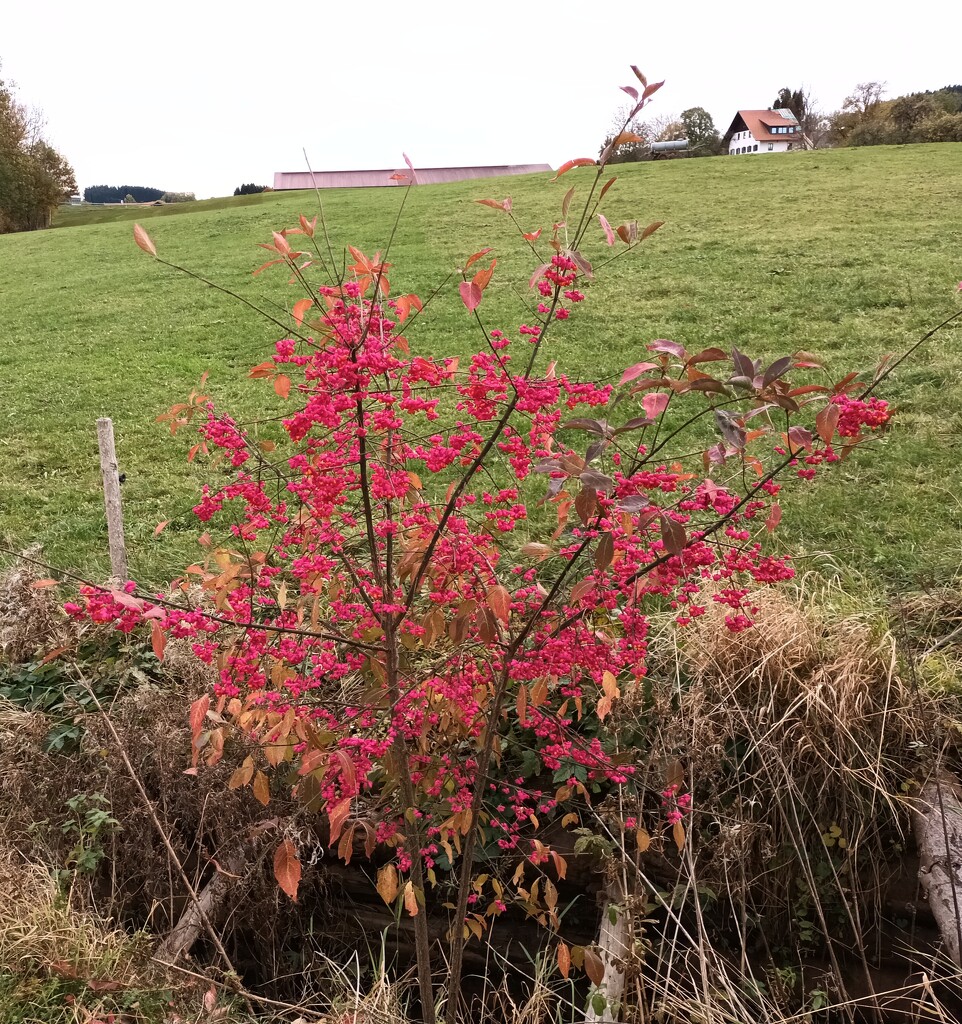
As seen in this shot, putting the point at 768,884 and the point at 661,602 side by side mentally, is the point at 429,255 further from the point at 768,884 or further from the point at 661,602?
the point at 768,884

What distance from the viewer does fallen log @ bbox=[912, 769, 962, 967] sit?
2094mm

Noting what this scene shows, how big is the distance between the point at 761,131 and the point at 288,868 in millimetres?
54998

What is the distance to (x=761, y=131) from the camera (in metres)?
47.3

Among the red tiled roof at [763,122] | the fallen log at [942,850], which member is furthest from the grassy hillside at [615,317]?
the red tiled roof at [763,122]

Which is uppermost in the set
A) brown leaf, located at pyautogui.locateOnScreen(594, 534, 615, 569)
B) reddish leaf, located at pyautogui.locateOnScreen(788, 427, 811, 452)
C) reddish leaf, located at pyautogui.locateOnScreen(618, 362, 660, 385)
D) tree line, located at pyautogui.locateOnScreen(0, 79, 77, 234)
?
tree line, located at pyautogui.locateOnScreen(0, 79, 77, 234)

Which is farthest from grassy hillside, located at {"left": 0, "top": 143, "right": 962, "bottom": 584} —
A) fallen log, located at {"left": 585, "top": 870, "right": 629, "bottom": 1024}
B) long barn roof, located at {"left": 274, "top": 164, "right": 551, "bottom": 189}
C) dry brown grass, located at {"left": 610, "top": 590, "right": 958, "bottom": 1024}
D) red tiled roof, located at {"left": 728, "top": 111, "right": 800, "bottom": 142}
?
red tiled roof, located at {"left": 728, "top": 111, "right": 800, "bottom": 142}

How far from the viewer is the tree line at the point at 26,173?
28109 millimetres

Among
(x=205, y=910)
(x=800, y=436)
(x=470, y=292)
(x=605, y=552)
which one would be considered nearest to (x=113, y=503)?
(x=205, y=910)

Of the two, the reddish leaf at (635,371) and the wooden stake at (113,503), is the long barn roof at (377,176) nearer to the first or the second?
the wooden stake at (113,503)

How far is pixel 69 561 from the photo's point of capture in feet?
14.3

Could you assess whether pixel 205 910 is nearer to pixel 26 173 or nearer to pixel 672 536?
pixel 672 536

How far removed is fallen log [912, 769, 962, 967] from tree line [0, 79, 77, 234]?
34.3 metres

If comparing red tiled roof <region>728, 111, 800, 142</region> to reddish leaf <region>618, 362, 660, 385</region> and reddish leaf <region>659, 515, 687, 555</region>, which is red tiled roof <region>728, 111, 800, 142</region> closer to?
reddish leaf <region>618, 362, 660, 385</region>

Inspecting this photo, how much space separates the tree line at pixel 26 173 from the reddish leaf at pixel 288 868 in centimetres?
3392
